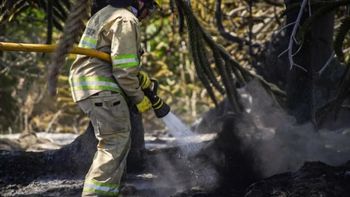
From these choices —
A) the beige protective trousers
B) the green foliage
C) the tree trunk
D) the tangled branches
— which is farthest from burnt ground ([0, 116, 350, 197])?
the green foliage

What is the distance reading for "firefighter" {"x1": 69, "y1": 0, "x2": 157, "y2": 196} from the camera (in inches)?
162

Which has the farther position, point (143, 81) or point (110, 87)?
point (143, 81)

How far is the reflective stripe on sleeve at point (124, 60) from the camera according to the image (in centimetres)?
407

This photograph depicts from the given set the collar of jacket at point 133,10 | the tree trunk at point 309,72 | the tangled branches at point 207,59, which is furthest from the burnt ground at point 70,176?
the collar of jacket at point 133,10

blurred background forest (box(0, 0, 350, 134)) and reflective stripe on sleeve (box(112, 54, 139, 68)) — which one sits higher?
reflective stripe on sleeve (box(112, 54, 139, 68))

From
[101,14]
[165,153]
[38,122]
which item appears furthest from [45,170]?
[38,122]

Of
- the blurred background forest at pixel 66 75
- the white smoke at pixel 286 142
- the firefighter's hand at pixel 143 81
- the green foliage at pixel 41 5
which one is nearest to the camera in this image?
the firefighter's hand at pixel 143 81

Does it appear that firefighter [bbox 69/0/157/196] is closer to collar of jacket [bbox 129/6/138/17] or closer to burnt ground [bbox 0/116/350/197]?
collar of jacket [bbox 129/6/138/17]

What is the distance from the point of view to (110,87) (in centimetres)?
424

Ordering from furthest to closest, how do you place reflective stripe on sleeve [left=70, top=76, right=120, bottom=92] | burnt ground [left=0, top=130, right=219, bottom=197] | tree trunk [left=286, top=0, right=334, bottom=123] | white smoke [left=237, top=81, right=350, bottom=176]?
tree trunk [left=286, top=0, right=334, bottom=123]
white smoke [left=237, top=81, right=350, bottom=176]
burnt ground [left=0, top=130, right=219, bottom=197]
reflective stripe on sleeve [left=70, top=76, right=120, bottom=92]

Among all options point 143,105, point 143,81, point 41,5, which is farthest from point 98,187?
point 41,5

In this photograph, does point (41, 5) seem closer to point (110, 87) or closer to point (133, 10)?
point (133, 10)

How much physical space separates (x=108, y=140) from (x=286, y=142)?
6.00 feet

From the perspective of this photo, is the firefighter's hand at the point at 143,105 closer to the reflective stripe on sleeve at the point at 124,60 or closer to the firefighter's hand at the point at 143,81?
the firefighter's hand at the point at 143,81
